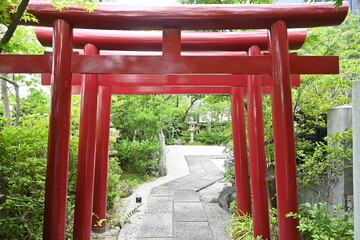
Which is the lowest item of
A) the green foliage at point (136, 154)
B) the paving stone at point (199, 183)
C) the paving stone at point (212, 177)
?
the paving stone at point (199, 183)

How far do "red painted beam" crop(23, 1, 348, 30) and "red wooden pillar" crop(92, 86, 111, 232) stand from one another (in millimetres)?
2288

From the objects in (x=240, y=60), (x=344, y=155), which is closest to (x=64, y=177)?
(x=240, y=60)

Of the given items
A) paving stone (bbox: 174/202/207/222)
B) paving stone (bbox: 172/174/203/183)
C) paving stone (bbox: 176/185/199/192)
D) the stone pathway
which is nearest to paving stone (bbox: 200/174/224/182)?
the stone pathway

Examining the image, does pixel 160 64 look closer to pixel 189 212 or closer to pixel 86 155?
pixel 86 155

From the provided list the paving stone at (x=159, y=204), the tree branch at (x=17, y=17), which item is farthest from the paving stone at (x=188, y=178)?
the tree branch at (x=17, y=17)

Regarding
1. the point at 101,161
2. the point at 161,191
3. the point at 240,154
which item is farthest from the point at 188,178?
the point at 101,161

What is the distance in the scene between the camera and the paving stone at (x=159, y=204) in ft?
20.5

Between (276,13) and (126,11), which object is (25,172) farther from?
(276,13)

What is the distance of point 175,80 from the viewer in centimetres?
458

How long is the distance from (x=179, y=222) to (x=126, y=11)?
15.1ft

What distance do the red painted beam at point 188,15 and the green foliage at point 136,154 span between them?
23.0 ft

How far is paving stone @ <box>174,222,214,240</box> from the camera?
4.73 metres

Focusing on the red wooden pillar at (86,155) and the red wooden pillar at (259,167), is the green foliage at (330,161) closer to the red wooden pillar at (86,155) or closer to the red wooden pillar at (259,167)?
the red wooden pillar at (259,167)

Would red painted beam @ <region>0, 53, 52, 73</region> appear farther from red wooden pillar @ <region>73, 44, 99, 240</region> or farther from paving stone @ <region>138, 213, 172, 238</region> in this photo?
paving stone @ <region>138, 213, 172, 238</region>
